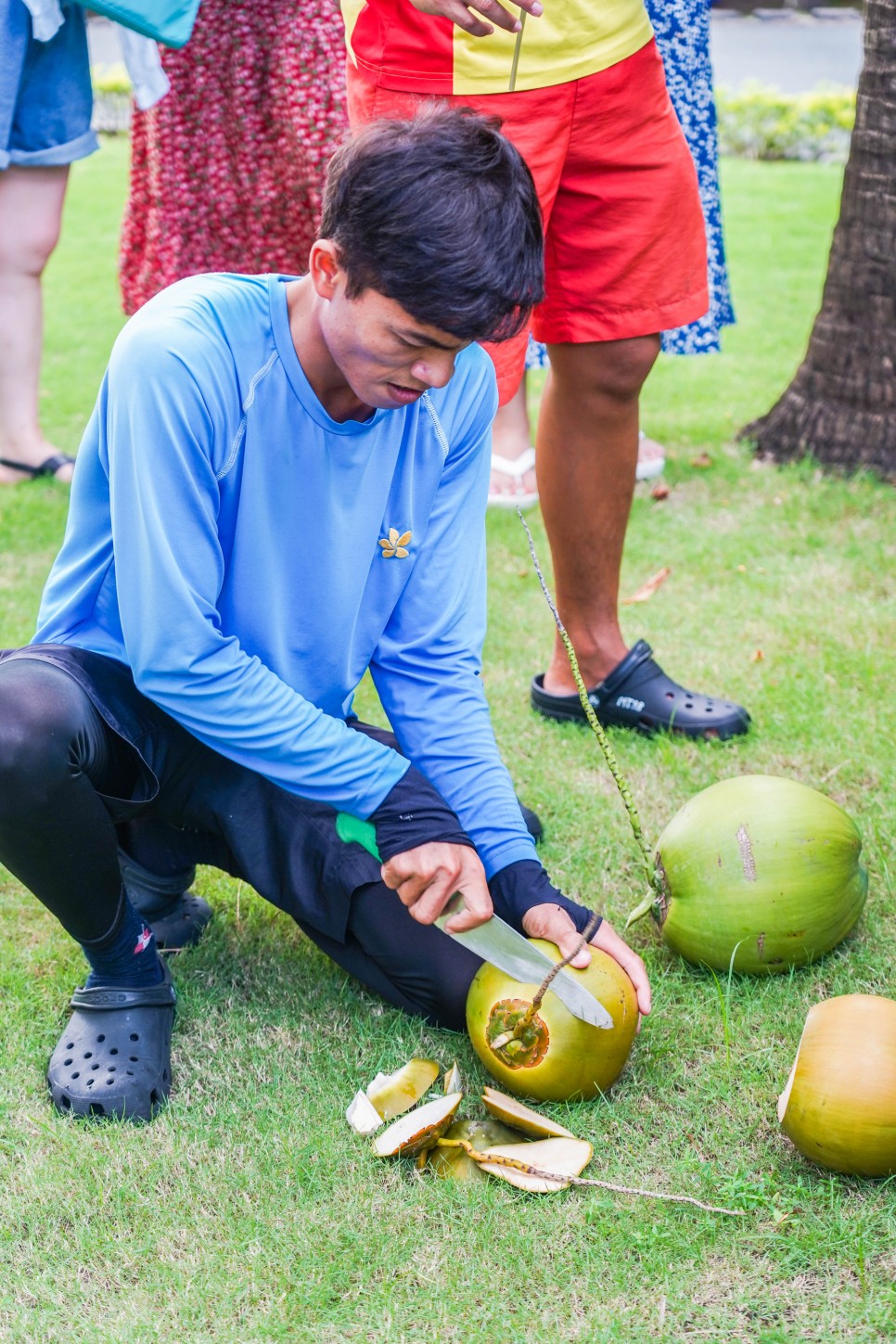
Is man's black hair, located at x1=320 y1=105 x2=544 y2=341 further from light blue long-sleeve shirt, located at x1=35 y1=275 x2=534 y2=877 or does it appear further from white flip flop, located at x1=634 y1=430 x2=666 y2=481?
white flip flop, located at x1=634 y1=430 x2=666 y2=481

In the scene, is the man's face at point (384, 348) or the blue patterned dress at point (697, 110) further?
the blue patterned dress at point (697, 110)

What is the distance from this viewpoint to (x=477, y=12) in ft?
7.30

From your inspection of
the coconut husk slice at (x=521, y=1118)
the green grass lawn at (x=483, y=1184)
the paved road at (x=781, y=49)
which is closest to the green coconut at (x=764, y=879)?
the green grass lawn at (x=483, y=1184)

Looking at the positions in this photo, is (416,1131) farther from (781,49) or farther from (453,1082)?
(781,49)

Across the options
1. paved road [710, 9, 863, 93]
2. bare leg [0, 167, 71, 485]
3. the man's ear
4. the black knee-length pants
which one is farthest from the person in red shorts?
paved road [710, 9, 863, 93]

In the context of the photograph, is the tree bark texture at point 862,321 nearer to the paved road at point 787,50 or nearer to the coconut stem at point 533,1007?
the coconut stem at point 533,1007

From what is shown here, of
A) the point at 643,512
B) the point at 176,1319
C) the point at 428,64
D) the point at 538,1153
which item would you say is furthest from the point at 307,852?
the point at 643,512

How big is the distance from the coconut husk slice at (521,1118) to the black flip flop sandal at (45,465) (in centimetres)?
335

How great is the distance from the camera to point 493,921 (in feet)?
6.29

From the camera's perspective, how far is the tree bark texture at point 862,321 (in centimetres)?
441

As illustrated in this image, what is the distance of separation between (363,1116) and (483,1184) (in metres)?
0.21

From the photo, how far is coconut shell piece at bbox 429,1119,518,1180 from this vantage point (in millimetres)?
1895

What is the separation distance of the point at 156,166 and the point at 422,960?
10.3 ft

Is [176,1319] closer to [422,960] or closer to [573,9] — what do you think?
[422,960]
